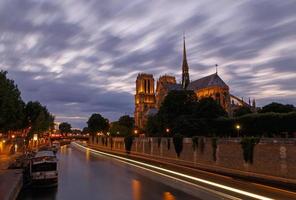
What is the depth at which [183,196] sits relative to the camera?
22500 millimetres

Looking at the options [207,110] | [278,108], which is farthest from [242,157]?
[278,108]

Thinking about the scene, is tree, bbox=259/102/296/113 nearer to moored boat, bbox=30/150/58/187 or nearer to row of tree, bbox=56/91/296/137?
row of tree, bbox=56/91/296/137

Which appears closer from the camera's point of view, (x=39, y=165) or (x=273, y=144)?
(x=39, y=165)

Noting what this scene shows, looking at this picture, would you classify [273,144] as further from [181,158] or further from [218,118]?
[218,118]

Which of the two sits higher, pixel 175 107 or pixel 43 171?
pixel 175 107

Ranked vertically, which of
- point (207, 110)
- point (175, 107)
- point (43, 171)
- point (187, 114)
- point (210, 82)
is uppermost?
point (210, 82)

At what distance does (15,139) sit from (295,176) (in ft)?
234

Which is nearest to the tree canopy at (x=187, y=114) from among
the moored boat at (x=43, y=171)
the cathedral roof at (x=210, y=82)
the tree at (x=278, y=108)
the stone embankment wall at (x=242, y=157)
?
the tree at (x=278, y=108)

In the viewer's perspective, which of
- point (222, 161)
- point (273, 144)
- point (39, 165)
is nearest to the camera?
point (39, 165)

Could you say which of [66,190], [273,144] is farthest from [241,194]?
[273,144]

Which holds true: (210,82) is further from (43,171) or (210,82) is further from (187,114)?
(43,171)

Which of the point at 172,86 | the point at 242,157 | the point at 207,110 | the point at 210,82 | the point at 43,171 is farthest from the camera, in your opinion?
the point at 172,86

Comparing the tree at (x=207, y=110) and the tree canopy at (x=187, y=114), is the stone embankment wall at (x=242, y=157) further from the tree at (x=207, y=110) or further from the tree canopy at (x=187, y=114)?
the tree at (x=207, y=110)

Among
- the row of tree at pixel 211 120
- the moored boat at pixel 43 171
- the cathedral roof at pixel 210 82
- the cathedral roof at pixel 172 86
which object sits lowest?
the moored boat at pixel 43 171
